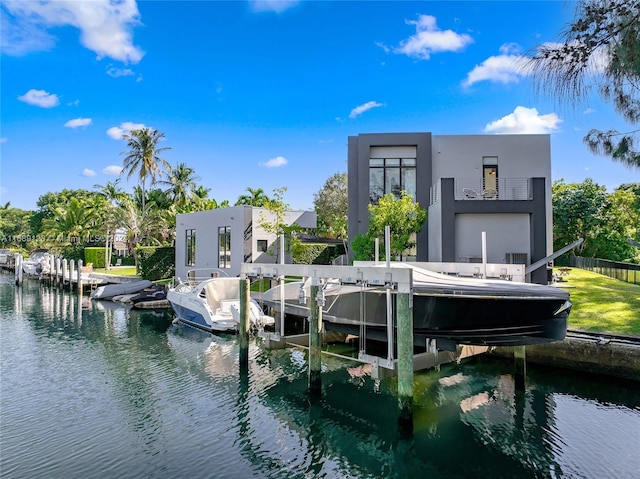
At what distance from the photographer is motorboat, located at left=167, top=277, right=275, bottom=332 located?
16.2 meters

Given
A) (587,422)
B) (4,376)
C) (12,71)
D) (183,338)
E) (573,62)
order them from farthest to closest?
(12,71) → (183,338) → (4,376) → (587,422) → (573,62)

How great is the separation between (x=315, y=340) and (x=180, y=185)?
40.9 metres

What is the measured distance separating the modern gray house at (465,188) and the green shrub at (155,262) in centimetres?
1603

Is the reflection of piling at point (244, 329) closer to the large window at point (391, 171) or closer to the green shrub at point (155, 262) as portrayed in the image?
the large window at point (391, 171)

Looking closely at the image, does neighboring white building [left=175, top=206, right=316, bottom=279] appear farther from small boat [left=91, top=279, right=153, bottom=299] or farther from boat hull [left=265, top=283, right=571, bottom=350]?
boat hull [left=265, top=283, right=571, bottom=350]

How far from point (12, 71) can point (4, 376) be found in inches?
767

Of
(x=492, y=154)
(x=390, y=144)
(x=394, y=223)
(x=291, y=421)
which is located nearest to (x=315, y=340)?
(x=291, y=421)

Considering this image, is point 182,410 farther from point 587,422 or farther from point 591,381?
point 591,381

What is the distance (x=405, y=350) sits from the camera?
746 centimetres

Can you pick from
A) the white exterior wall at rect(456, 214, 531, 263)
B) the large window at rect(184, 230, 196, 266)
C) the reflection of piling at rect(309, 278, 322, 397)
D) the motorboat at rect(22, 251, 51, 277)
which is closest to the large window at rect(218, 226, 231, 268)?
the large window at rect(184, 230, 196, 266)

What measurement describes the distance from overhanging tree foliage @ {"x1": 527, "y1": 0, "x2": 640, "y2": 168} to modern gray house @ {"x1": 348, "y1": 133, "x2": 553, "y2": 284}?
1175 centimetres

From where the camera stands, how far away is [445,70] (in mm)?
20297

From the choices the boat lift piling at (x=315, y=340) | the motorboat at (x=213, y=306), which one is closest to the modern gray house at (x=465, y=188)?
the motorboat at (x=213, y=306)

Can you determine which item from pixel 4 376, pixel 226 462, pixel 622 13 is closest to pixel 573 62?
pixel 622 13
